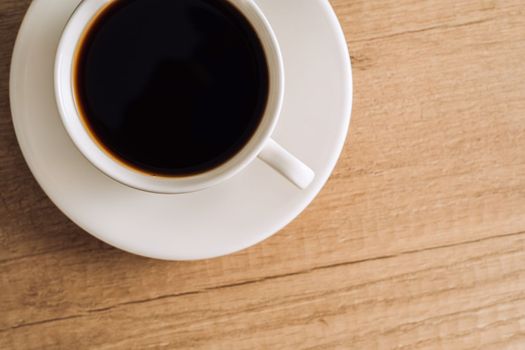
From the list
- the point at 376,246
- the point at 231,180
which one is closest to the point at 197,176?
the point at 231,180

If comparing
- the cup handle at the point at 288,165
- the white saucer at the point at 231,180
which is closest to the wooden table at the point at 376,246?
the white saucer at the point at 231,180

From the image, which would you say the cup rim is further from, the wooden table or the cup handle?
the wooden table

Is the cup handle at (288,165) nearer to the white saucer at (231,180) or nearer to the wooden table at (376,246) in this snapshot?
the white saucer at (231,180)

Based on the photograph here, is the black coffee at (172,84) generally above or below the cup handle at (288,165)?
above

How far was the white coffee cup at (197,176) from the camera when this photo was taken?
746 millimetres

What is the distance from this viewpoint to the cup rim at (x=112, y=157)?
75 centimetres

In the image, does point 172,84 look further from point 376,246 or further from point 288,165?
→ point 376,246

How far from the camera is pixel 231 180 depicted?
2.84 ft

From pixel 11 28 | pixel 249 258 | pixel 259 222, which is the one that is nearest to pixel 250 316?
pixel 249 258

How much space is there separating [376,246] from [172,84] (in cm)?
42

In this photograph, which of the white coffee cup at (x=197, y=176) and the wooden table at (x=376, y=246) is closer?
the white coffee cup at (x=197, y=176)

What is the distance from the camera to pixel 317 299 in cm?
101

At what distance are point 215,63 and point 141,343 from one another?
0.45 meters

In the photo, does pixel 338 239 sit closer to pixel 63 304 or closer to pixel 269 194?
pixel 269 194
